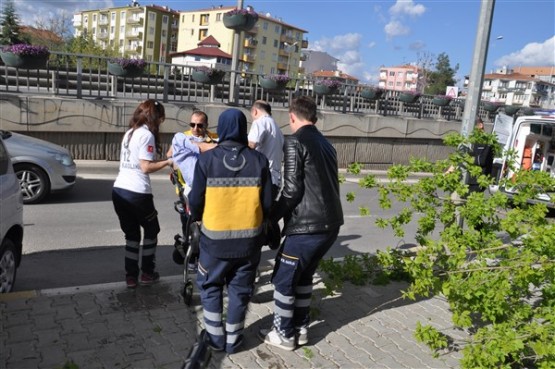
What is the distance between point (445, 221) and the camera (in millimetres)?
5109

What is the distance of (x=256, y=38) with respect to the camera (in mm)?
99688

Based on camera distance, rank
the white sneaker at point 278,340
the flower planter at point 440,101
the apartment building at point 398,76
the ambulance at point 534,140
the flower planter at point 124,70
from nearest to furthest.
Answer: the white sneaker at point 278,340, the ambulance at point 534,140, the flower planter at point 124,70, the flower planter at point 440,101, the apartment building at point 398,76

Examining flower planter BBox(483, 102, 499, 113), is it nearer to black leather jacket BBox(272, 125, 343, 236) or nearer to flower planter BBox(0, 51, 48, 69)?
flower planter BBox(0, 51, 48, 69)

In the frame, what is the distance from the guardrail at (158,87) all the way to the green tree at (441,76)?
65.7 meters

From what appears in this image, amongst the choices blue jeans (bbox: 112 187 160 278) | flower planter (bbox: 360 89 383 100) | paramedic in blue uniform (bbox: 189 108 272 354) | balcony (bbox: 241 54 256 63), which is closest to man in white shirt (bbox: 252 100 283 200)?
blue jeans (bbox: 112 187 160 278)

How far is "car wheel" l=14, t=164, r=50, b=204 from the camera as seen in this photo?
8430mm

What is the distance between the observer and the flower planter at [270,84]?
15.2 metres

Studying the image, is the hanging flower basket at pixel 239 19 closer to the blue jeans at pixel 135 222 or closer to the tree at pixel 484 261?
the tree at pixel 484 261

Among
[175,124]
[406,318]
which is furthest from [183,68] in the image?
[406,318]

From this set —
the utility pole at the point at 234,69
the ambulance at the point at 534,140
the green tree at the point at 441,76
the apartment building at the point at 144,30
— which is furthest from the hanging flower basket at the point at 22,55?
the apartment building at the point at 144,30

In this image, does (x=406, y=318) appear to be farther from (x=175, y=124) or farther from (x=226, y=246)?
(x=175, y=124)

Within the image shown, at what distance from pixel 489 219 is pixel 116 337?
11.5 feet

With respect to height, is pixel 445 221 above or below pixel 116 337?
above

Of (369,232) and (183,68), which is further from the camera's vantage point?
(183,68)
